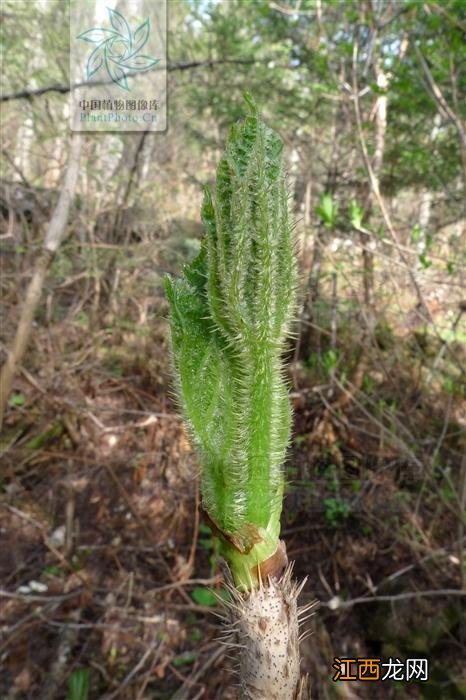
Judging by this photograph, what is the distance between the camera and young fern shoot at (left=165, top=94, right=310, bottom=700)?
59 centimetres

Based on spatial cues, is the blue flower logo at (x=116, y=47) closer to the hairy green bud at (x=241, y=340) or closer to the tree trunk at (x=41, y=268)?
the tree trunk at (x=41, y=268)

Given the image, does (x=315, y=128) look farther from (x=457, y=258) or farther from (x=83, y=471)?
(x=83, y=471)

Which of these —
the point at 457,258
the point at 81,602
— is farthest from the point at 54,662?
the point at 457,258

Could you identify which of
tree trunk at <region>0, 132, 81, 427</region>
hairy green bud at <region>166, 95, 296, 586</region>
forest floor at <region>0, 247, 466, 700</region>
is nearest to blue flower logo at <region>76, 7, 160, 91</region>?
tree trunk at <region>0, 132, 81, 427</region>

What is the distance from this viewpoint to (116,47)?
3488 millimetres

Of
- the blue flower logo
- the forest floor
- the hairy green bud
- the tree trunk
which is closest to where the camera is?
the hairy green bud

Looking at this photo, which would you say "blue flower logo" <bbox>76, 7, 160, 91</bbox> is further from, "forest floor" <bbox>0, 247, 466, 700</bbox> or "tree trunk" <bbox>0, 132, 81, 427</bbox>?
"forest floor" <bbox>0, 247, 466, 700</bbox>

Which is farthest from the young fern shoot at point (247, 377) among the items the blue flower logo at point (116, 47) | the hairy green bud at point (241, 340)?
the blue flower logo at point (116, 47)

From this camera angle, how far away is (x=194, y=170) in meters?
7.00

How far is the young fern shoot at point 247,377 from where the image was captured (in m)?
0.59

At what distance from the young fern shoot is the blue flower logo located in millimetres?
3153

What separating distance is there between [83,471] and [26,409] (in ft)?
2.62

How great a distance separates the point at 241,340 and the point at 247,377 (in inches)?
2.1

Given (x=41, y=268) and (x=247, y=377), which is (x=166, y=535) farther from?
(x=247, y=377)
